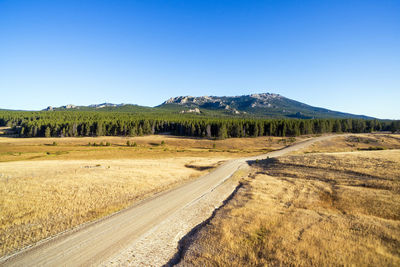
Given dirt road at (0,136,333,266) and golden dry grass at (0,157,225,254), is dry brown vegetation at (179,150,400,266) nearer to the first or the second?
dirt road at (0,136,333,266)

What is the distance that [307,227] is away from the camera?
36.1ft

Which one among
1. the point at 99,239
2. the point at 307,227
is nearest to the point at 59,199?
the point at 99,239

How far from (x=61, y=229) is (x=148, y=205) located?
6268 mm

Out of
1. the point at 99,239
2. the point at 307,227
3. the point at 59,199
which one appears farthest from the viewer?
the point at 59,199

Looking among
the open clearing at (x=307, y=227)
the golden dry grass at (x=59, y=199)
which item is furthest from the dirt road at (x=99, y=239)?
the open clearing at (x=307, y=227)

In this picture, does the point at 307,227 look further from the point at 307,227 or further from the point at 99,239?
the point at 99,239

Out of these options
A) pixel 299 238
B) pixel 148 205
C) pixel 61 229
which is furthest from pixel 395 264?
pixel 61 229

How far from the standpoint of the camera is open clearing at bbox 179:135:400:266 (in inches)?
323

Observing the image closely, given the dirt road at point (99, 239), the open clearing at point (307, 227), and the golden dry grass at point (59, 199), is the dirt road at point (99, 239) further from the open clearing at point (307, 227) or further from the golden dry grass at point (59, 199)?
the open clearing at point (307, 227)

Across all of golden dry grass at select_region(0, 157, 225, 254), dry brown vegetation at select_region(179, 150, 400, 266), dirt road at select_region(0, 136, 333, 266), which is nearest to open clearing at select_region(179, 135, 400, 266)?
dry brown vegetation at select_region(179, 150, 400, 266)

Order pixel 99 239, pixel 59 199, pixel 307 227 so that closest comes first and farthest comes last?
1. pixel 99 239
2. pixel 307 227
3. pixel 59 199

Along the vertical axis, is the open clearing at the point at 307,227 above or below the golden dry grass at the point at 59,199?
above

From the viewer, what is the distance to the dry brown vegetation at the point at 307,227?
820 cm

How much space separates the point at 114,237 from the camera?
1078 cm
